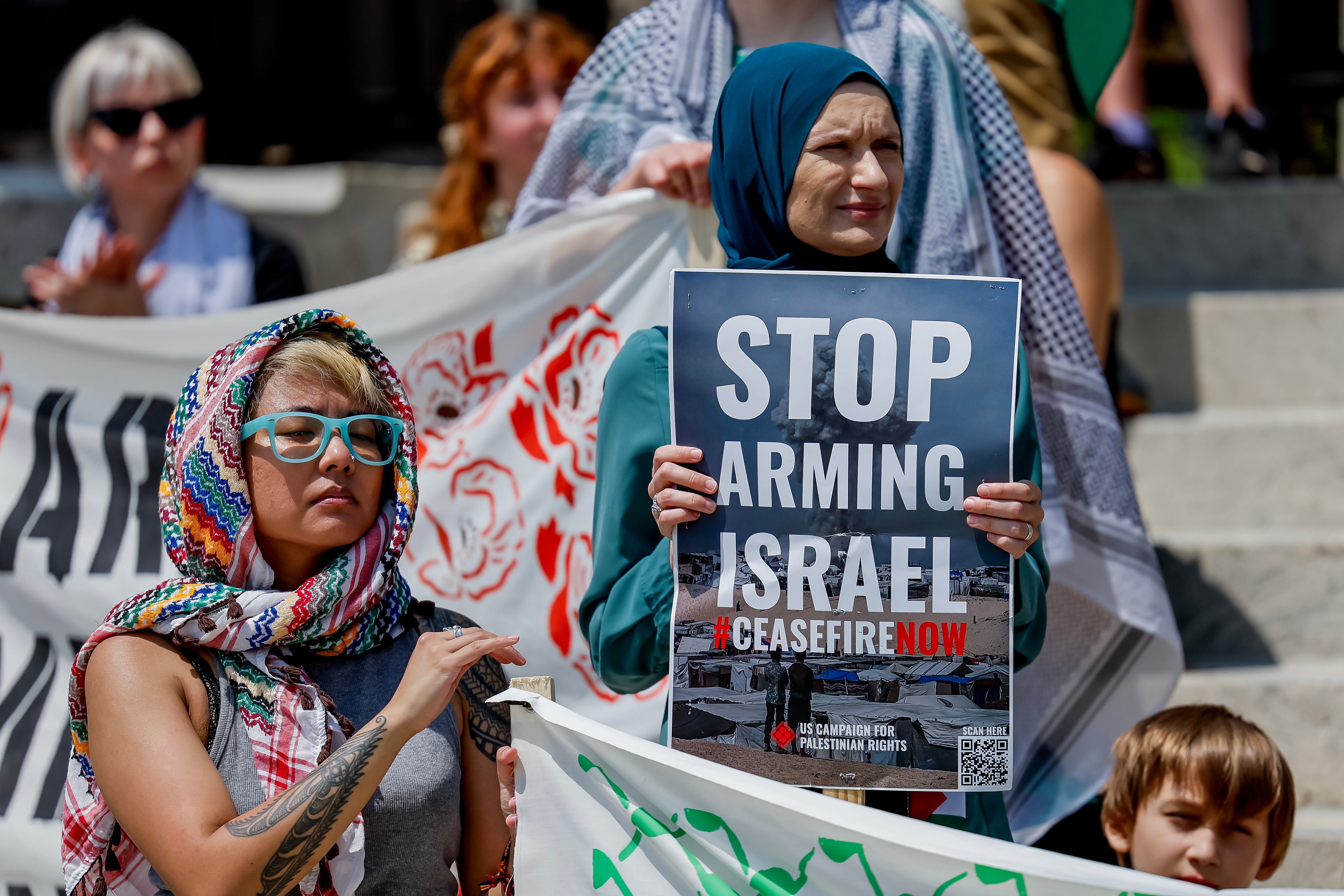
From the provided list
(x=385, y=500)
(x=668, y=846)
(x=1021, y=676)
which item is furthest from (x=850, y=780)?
(x=1021, y=676)

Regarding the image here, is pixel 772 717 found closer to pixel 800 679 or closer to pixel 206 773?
pixel 800 679

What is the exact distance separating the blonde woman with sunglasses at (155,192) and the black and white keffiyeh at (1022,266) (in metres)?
1.58

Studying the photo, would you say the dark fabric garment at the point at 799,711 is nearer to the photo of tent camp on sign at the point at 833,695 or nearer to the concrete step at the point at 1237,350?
the photo of tent camp on sign at the point at 833,695

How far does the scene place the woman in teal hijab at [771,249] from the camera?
6.85ft

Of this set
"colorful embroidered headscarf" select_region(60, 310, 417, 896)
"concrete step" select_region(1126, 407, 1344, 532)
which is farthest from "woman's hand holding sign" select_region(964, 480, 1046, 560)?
"concrete step" select_region(1126, 407, 1344, 532)

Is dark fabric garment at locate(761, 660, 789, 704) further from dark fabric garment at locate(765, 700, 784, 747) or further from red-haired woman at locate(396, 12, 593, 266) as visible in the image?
red-haired woman at locate(396, 12, 593, 266)

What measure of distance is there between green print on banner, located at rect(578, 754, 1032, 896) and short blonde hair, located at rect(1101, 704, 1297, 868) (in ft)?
2.38

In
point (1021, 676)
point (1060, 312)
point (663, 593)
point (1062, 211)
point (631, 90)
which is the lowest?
point (1021, 676)

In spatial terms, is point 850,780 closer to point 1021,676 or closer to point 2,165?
point 1021,676

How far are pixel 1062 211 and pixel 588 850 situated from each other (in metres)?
2.10

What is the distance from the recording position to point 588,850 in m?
1.98

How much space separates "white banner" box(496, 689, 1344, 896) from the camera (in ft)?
6.15

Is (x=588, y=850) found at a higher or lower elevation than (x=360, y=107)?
lower

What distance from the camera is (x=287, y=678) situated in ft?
6.81
